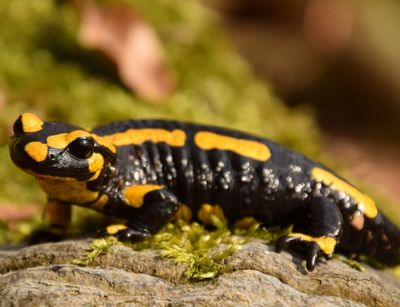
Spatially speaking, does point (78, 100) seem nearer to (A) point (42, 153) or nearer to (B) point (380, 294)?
(A) point (42, 153)

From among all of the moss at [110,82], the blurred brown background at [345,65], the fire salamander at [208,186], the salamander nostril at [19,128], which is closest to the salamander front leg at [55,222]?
the fire salamander at [208,186]

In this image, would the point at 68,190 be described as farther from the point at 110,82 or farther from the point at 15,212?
the point at 110,82

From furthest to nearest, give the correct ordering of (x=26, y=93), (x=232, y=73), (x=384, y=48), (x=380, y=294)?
(x=384, y=48), (x=232, y=73), (x=26, y=93), (x=380, y=294)

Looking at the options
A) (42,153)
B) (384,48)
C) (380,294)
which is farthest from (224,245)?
(384,48)

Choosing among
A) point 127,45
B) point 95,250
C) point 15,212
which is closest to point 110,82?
point 127,45

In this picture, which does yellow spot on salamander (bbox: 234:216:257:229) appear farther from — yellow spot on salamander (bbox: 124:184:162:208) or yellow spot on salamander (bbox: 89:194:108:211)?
yellow spot on salamander (bbox: 89:194:108:211)

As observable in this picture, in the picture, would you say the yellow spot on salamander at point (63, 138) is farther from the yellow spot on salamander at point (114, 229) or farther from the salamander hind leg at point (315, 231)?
the salamander hind leg at point (315, 231)

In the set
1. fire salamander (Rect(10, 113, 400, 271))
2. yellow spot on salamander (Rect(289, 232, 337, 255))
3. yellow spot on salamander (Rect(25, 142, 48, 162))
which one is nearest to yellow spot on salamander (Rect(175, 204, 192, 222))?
fire salamander (Rect(10, 113, 400, 271))
